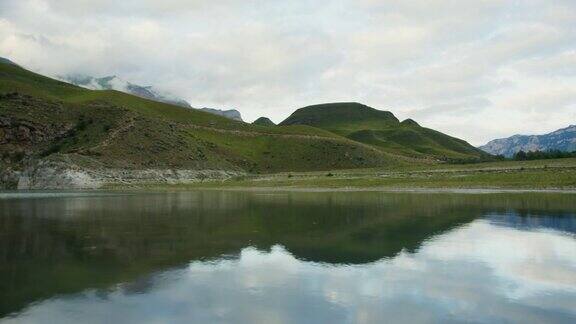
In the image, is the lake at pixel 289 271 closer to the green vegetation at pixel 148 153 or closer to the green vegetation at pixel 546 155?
the green vegetation at pixel 148 153

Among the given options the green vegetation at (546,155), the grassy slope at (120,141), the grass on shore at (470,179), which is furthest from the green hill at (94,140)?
the green vegetation at (546,155)

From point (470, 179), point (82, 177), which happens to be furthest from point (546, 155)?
point (82, 177)

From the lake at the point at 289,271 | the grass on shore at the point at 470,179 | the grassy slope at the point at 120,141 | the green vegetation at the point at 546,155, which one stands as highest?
the grassy slope at the point at 120,141

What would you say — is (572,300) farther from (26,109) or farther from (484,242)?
(26,109)

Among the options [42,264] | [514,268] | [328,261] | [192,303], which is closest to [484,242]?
[514,268]

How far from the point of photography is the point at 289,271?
2128 centimetres

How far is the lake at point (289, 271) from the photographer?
15.5 metres

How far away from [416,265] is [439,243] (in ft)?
21.9

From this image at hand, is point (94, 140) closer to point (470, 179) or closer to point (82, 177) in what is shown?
point (82, 177)

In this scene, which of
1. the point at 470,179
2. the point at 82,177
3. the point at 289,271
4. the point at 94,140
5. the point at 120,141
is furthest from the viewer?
the point at 120,141

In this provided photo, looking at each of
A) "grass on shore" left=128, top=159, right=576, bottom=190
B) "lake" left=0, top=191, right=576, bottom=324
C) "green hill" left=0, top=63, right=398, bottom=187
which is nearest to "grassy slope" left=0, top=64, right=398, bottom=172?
"green hill" left=0, top=63, right=398, bottom=187

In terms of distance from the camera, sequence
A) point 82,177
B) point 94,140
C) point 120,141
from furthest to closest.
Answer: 1. point 120,141
2. point 94,140
3. point 82,177

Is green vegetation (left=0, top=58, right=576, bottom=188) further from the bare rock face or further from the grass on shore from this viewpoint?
the bare rock face

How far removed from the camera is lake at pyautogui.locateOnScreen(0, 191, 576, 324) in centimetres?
1546
